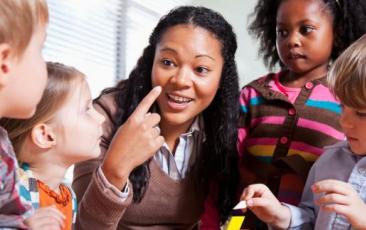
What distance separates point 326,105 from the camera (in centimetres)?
117

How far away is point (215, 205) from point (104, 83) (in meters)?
1.10

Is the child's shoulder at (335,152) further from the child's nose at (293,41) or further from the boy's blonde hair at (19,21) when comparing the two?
the boy's blonde hair at (19,21)

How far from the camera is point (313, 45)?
3.78ft

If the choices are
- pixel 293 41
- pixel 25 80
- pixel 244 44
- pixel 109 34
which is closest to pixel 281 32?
pixel 293 41

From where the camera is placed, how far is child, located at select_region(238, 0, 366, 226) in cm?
116

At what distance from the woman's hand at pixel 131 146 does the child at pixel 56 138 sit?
0.13 ft

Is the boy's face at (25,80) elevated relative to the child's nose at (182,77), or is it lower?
elevated

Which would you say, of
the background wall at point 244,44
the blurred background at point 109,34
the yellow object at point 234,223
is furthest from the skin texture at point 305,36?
the background wall at point 244,44

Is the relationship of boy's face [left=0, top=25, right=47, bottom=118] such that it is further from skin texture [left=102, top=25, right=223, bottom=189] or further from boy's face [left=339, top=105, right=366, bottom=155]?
boy's face [left=339, top=105, right=366, bottom=155]

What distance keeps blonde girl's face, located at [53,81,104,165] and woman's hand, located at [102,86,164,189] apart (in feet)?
0.13

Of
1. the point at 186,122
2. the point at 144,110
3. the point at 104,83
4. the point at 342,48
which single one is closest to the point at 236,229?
the point at 144,110

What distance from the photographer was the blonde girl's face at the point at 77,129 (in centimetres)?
88

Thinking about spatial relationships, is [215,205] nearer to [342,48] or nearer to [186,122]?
[186,122]

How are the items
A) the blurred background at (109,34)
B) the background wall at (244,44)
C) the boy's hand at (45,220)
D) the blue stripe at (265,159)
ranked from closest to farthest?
1. the boy's hand at (45,220)
2. the blue stripe at (265,159)
3. the blurred background at (109,34)
4. the background wall at (244,44)
